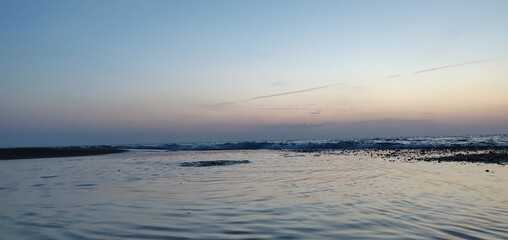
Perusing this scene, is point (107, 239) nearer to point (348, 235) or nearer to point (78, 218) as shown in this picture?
point (78, 218)

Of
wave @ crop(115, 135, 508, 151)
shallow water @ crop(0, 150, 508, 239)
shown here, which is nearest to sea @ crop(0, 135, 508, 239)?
shallow water @ crop(0, 150, 508, 239)

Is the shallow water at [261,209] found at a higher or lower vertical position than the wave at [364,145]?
lower

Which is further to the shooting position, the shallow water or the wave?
the wave

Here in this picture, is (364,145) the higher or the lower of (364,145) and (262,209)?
the higher

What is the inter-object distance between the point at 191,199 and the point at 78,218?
11.3ft

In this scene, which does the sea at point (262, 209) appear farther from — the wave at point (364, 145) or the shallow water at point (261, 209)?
the wave at point (364, 145)

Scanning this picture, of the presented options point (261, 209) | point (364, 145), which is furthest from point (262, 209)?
point (364, 145)

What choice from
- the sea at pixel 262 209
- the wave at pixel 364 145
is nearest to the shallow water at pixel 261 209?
the sea at pixel 262 209

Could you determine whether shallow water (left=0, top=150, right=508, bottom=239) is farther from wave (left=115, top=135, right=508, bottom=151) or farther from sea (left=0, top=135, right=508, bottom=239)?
wave (left=115, top=135, right=508, bottom=151)

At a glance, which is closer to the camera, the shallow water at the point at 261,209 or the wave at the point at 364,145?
the shallow water at the point at 261,209

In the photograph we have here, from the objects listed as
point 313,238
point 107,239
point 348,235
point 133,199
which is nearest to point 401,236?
point 348,235

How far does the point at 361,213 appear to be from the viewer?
941cm

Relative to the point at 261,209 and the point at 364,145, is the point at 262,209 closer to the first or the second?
the point at 261,209

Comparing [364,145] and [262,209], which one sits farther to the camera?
[364,145]
